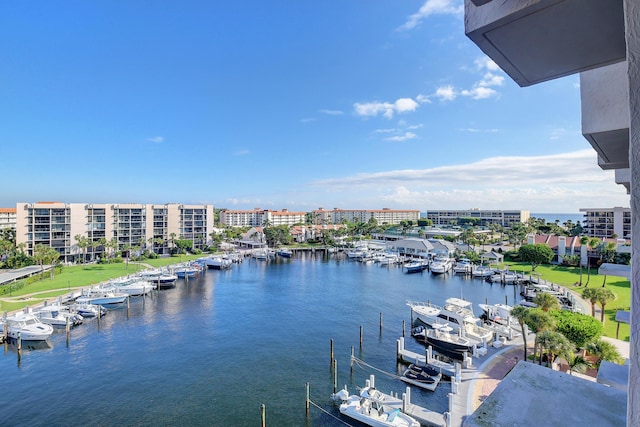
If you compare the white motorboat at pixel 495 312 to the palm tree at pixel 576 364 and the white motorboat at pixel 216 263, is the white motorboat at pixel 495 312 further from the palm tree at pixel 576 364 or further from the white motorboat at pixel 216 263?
the white motorboat at pixel 216 263

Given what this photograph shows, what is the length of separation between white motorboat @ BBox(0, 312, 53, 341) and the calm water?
3.74ft

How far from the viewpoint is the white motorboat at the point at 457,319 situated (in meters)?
24.3

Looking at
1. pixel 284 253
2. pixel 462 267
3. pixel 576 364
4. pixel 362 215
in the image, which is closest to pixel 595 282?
pixel 462 267

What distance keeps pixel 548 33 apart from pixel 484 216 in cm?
14654

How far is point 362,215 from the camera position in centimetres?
15338

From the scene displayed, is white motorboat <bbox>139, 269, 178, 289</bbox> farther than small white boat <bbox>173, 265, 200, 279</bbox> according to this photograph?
No

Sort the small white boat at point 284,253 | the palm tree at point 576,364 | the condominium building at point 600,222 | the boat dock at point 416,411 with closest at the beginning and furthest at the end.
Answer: the boat dock at point 416,411, the palm tree at point 576,364, the condominium building at point 600,222, the small white boat at point 284,253

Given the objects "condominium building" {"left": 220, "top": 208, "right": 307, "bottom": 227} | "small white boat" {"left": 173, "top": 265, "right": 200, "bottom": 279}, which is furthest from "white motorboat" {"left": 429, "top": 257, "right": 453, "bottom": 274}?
"condominium building" {"left": 220, "top": 208, "right": 307, "bottom": 227}

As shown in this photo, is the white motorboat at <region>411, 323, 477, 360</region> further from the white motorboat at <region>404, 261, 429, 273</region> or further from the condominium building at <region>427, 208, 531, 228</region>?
the condominium building at <region>427, 208, 531, 228</region>

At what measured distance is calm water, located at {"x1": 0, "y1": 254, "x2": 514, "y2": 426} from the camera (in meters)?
16.7

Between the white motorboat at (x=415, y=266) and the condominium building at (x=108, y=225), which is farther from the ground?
the condominium building at (x=108, y=225)

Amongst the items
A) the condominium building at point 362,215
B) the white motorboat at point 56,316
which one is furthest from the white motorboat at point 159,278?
the condominium building at point 362,215

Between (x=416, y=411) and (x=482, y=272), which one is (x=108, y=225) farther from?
(x=482, y=272)

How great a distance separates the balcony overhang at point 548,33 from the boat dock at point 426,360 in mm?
20096
